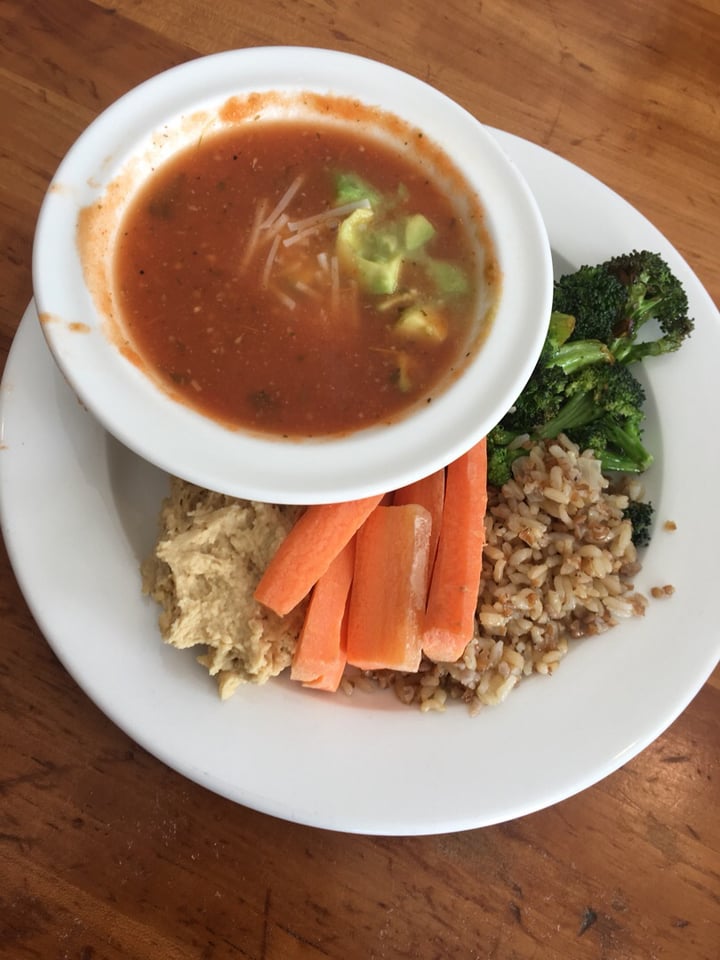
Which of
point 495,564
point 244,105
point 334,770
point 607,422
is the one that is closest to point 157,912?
point 334,770

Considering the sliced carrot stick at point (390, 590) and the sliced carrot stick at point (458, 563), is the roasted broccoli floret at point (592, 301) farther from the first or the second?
the sliced carrot stick at point (390, 590)

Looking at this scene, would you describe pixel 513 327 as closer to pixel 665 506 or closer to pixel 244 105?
pixel 665 506

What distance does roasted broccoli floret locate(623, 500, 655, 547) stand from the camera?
2.62 metres

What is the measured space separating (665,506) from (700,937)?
135 centimetres

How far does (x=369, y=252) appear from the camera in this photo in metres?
2.31

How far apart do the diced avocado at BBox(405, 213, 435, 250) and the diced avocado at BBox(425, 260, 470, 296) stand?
0.25ft

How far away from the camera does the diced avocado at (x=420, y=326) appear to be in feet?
7.23

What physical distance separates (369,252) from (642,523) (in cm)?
131

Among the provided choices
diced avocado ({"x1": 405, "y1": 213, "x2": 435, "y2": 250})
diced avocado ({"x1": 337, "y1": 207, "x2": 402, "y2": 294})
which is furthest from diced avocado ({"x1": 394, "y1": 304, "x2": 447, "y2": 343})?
diced avocado ({"x1": 405, "y1": 213, "x2": 435, "y2": 250})

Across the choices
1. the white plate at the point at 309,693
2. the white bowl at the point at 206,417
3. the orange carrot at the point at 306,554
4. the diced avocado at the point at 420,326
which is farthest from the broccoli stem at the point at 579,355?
the orange carrot at the point at 306,554

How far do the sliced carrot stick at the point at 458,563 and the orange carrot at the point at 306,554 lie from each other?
0.33 meters

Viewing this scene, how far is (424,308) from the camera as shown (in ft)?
7.37

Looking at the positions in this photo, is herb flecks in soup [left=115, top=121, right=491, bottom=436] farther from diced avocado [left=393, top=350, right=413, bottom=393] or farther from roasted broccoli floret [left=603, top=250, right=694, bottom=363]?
roasted broccoli floret [left=603, top=250, right=694, bottom=363]

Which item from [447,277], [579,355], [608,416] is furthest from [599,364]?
[447,277]
